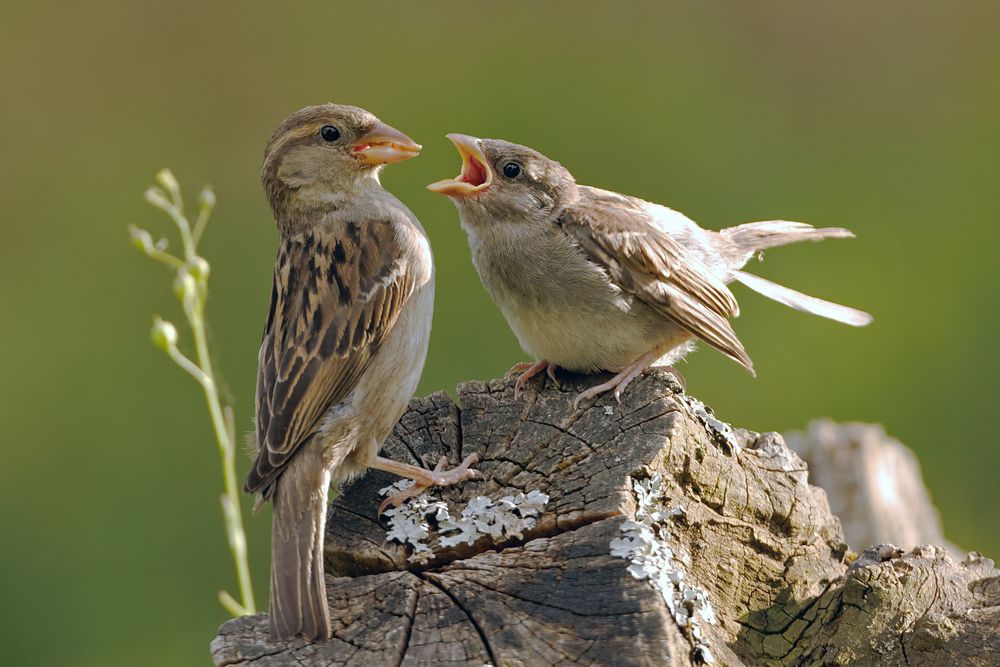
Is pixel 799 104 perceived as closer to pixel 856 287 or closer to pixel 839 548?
pixel 856 287

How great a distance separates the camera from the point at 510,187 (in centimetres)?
301

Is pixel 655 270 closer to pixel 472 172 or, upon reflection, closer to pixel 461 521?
pixel 472 172

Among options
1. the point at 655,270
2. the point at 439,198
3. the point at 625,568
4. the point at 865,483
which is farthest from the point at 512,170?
the point at 439,198

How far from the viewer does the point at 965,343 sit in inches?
201

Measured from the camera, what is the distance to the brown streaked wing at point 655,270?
2.85m

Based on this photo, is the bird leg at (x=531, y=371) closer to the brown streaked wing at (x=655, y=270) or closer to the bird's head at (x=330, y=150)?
the brown streaked wing at (x=655, y=270)

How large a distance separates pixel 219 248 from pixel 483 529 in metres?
2.93

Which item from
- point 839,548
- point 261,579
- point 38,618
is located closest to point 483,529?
point 839,548

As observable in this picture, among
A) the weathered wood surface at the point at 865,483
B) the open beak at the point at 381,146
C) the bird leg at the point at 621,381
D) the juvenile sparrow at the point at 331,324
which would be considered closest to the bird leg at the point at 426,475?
the juvenile sparrow at the point at 331,324

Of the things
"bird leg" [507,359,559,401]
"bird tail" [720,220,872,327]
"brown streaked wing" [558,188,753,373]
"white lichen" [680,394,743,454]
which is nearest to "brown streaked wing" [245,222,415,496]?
"bird leg" [507,359,559,401]

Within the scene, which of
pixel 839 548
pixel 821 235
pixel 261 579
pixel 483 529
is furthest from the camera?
pixel 261 579

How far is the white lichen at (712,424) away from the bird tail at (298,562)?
650 millimetres

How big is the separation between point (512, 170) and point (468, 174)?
0.44 feet

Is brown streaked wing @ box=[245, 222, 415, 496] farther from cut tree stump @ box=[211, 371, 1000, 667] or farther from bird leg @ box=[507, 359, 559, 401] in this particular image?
bird leg @ box=[507, 359, 559, 401]
